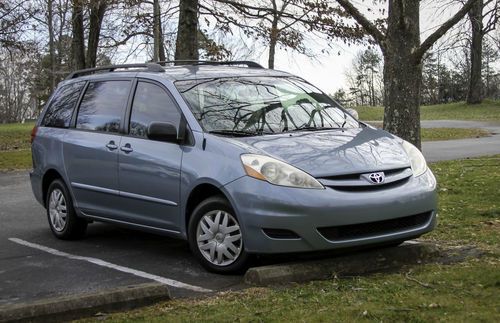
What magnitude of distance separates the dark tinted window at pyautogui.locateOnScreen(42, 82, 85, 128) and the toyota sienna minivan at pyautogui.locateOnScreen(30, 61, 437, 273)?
3 cm

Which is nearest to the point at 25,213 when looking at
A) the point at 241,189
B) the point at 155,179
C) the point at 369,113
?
the point at 155,179

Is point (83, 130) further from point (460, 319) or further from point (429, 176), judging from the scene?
point (460, 319)

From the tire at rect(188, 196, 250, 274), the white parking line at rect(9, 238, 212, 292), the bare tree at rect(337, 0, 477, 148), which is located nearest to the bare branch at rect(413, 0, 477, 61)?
the bare tree at rect(337, 0, 477, 148)

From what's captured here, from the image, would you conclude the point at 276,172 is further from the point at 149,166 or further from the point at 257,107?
the point at 149,166

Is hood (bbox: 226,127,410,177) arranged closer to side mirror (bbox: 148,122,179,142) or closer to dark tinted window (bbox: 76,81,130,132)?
side mirror (bbox: 148,122,179,142)

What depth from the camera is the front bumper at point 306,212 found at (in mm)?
4805

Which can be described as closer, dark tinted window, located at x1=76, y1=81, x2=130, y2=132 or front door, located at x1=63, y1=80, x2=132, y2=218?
front door, located at x1=63, y1=80, x2=132, y2=218

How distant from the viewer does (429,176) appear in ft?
18.1

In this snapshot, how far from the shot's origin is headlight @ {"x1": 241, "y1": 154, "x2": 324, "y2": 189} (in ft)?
16.0

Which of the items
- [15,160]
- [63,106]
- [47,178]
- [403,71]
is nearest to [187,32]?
[15,160]

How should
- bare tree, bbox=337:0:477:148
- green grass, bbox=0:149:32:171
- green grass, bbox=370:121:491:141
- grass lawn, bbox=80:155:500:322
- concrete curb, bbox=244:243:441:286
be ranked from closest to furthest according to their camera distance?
grass lawn, bbox=80:155:500:322, concrete curb, bbox=244:243:441:286, bare tree, bbox=337:0:477:148, green grass, bbox=0:149:32:171, green grass, bbox=370:121:491:141

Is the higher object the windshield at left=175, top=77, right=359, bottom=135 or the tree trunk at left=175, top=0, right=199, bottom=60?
the tree trunk at left=175, top=0, right=199, bottom=60

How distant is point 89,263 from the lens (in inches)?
238

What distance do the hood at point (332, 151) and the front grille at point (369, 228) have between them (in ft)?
1.33
